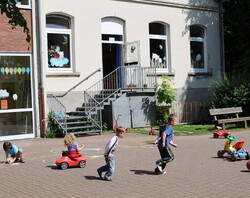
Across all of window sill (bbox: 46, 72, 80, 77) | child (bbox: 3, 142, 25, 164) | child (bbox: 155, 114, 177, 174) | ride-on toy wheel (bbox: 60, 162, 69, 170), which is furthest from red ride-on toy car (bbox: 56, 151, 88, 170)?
window sill (bbox: 46, 72, 80, 77)

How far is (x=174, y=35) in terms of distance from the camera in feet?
71.6

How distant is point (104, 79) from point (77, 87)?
158cm

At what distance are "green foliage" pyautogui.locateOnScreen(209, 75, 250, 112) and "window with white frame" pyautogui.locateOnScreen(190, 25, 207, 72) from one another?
2.89m

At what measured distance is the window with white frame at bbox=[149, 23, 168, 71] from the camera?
21.2m

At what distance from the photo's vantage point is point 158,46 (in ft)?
70.5

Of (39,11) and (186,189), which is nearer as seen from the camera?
(186,189)

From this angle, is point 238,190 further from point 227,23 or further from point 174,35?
point 227,23

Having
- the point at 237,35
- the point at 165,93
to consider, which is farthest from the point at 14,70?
the point at 237,35

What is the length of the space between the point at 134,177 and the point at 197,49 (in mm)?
15897

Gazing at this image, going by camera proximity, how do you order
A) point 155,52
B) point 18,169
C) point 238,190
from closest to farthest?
point 238,190 < point 18,169 < point 155,52

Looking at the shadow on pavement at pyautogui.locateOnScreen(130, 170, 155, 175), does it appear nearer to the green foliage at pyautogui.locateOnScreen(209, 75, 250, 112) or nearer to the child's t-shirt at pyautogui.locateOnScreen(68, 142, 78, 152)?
the child's t-shirt at pyautogui.locateOnScreen(68, 142, 78, 152)

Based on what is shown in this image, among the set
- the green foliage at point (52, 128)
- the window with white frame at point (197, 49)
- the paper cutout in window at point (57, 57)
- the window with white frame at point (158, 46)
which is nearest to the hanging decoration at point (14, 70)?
the paper cutout in window at point (57, 57)

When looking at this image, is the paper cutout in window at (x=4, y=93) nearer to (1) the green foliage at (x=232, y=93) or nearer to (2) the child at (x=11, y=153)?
(2) the child at (x=11, y=153)

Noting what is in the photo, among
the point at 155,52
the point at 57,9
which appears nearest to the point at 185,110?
the point at 155,52
